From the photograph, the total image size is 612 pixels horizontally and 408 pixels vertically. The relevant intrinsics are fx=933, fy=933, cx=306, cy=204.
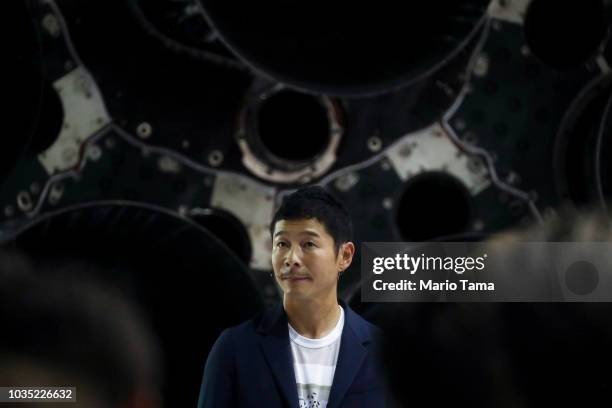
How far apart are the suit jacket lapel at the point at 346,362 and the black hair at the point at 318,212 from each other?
0.13 m

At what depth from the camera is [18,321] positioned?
1.80m

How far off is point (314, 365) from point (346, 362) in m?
0.05

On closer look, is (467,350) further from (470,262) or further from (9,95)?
(9,95)

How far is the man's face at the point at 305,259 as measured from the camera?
135cm

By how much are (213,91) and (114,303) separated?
580mm

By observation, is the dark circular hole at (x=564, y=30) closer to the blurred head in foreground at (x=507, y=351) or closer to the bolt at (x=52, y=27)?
the blurred head in foreground at (x=507, y=351)

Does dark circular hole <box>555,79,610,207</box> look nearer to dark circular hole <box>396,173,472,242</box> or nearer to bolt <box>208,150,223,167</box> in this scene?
dark circular hole <box>396,173,472,242</box>

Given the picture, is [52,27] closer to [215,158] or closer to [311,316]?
[215,158]

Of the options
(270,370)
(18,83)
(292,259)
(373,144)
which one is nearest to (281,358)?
(270,370)

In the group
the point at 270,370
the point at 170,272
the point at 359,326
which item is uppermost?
the point at 170,272

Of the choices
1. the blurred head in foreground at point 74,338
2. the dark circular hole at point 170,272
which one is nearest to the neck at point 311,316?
the dark circular hole at point 170,272

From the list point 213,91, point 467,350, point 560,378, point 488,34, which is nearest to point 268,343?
point 467,350

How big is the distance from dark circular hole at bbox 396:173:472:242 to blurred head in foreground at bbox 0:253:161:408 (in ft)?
2.26

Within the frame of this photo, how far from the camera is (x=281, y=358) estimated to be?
1329 mm
